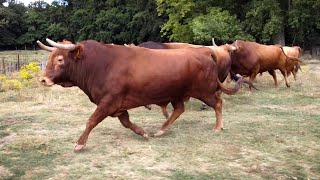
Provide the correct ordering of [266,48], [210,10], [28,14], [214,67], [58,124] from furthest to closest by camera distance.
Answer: [28,14], [210,10], [266,48], [58,124], [214,67]

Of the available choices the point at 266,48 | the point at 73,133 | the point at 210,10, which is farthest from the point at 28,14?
the point at 73,133

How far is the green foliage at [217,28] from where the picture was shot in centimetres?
2528

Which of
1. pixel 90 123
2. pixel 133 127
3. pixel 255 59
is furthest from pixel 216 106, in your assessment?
pixel 255 59

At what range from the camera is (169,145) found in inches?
257

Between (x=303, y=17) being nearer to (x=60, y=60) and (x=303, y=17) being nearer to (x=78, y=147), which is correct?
(x=60, y=60)

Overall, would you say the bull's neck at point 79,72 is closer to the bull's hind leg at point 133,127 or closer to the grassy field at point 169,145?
the bull's hind leg at point 133,127

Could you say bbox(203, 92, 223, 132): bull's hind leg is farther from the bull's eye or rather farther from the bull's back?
the bull's eye

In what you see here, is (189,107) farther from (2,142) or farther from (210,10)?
(210,10)

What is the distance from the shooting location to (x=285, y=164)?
5.77m

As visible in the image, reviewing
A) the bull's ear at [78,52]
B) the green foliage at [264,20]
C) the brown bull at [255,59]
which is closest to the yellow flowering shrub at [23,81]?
the brown bull at [255,59]

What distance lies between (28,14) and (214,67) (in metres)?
60.6

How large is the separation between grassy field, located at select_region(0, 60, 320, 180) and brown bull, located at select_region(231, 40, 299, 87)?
8.21 feet

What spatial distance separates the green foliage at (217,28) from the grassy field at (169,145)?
50.7ft

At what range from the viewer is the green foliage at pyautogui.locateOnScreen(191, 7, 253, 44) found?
2528 cm
